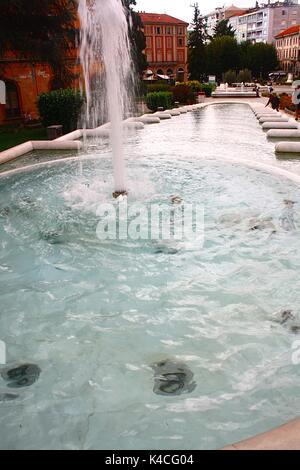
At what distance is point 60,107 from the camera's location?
56.1 ft

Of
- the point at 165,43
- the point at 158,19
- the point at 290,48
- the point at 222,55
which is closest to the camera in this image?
the point at 222,55

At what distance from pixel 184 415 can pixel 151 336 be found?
40.2 inches

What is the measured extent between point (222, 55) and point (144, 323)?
238 ft

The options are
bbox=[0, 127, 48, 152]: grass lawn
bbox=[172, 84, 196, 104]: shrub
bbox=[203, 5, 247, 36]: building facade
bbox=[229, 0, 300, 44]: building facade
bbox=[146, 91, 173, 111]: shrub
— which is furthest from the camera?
bbox=[203, 5, 247, 36]: building facade

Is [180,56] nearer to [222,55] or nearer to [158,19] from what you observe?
[158,19]

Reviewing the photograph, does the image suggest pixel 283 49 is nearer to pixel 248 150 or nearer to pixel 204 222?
pixel 248 150

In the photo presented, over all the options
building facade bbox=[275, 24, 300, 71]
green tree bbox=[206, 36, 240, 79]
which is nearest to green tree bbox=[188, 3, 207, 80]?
green tree bbox=[206, 36, 240, 79]

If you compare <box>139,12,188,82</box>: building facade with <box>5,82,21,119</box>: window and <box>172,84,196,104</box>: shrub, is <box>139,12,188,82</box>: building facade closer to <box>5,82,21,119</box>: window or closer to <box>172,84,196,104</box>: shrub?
<box>172,84,196,104</box>: shrub

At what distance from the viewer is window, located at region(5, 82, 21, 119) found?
72.0 feet

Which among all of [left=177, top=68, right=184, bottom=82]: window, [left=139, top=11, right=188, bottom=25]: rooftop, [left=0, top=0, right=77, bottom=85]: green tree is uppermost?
[left=139, top=11, right=188, bottom=25]: rooftop

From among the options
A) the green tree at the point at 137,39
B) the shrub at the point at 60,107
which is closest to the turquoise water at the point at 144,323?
the shrub at the point at 60,107

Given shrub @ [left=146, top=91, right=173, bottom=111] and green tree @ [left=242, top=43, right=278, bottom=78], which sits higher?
green tree @ [left=242, top=43, right=278, bottom=78]

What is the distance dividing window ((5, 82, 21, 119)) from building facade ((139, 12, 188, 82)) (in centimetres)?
5935

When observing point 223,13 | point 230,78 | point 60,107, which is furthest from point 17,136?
point 223,13
